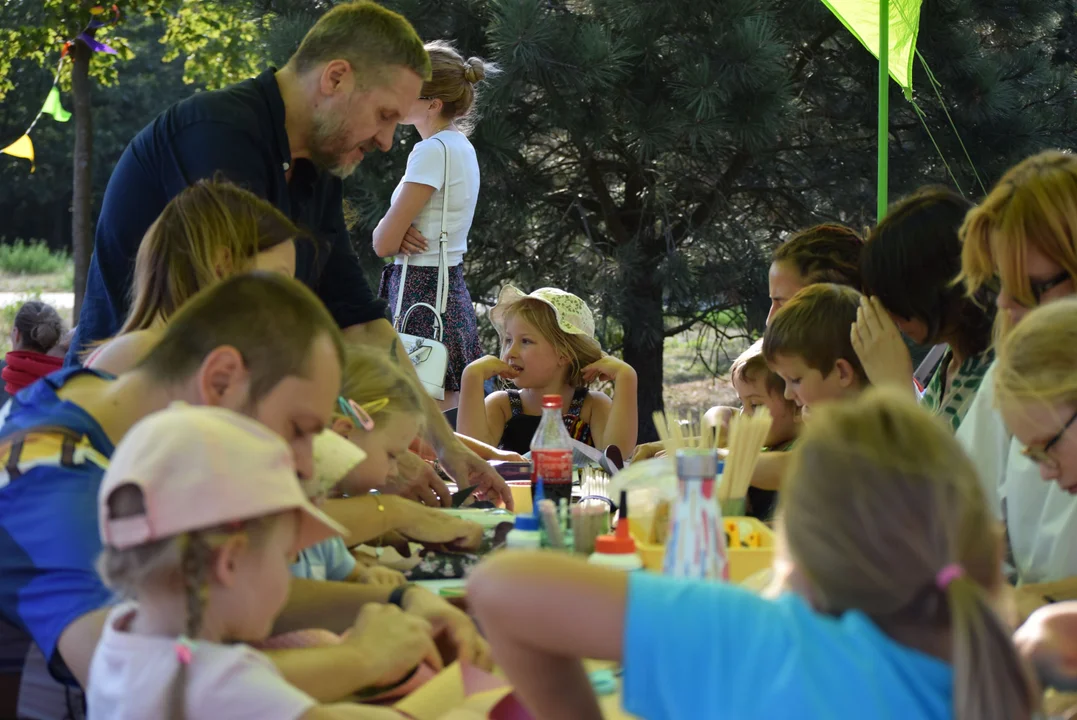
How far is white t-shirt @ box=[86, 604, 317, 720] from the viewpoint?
1225 mm

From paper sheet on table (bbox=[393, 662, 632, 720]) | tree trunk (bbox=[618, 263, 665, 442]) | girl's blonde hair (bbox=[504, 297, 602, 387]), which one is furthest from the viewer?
tree trunk (bbox=[618, 263, 665, 442])

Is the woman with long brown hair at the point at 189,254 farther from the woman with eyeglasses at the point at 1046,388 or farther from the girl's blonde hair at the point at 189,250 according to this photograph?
the woman with eyeglasses at the point at 1046,388

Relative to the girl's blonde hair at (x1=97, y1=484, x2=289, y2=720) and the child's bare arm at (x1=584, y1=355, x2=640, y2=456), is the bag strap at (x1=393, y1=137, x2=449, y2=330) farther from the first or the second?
the girl's blonde hair at (x1=97, y1=484, x2=289, y2=720)

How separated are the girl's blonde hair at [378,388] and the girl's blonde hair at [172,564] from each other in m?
1.15

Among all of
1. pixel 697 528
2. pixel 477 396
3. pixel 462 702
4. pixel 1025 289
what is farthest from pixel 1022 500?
pixel 477 396

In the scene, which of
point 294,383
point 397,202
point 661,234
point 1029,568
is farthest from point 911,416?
point 661,234

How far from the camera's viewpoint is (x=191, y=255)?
6.59 feet

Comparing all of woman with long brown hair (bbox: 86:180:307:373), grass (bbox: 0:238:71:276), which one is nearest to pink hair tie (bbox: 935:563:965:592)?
woman with long brown hair (bbox: 86:180:307:373)

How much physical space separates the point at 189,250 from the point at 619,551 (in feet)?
2.89

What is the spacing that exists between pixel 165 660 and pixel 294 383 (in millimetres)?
422

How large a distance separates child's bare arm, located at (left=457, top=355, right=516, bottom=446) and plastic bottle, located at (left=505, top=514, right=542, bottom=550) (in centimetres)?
178

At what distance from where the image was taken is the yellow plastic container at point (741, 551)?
197cm

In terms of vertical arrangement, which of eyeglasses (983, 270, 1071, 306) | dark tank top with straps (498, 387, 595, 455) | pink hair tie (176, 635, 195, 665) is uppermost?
eyeglasses (983, 270, 1071, 306)

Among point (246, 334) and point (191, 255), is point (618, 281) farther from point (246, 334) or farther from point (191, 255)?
point (246, 334)
